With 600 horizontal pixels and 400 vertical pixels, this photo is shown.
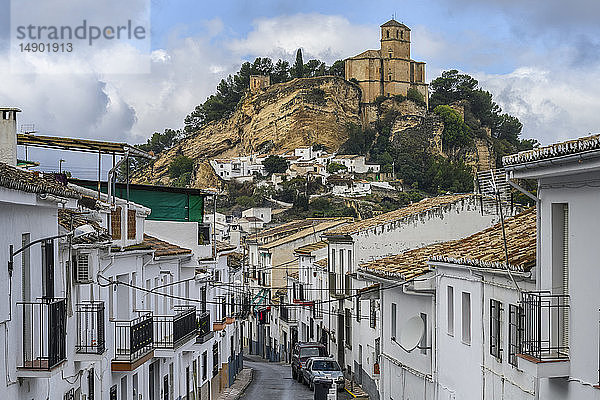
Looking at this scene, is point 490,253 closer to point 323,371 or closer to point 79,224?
point 79,224

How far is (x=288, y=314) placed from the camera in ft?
209

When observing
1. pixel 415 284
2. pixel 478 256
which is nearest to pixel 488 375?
pixel 478 256

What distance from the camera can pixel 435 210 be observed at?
124 ft

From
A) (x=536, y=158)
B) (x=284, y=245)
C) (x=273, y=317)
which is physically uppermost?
(x=536, y=158)

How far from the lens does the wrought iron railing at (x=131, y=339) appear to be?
69.8 ft

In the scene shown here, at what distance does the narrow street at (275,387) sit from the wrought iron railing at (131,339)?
51.5 feet

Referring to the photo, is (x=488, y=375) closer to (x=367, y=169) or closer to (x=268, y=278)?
(x=268, y=278)

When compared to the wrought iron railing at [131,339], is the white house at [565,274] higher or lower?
higher

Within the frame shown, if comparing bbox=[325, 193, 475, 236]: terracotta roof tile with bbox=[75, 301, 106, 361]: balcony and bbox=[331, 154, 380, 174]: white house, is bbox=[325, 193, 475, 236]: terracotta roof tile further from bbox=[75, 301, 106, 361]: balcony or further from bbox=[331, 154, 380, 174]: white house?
bbox=[331, 154, 380, 174]: white house

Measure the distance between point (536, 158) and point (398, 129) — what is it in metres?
162

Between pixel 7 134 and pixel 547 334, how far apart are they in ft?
29.5

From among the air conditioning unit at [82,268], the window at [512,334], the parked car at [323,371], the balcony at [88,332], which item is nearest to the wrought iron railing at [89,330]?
the balcony at [88,332]

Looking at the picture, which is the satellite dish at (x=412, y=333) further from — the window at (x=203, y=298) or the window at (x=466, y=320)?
the window at (x=203, y=298)

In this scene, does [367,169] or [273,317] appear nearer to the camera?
[273,317]
